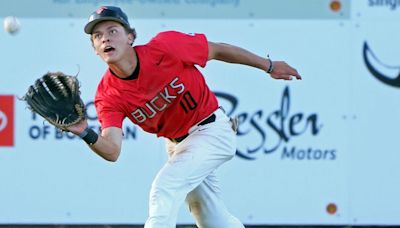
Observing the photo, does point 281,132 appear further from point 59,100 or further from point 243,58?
point 59,100

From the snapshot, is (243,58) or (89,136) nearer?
(89,136)

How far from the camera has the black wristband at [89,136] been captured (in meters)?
7.68

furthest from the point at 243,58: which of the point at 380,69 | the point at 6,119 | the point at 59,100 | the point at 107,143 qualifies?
the point at 6,119

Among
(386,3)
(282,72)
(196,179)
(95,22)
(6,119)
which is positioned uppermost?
(386,3)

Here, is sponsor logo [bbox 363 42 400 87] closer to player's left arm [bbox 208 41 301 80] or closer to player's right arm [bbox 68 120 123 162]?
player's left arm [bbox 208 41 301 80]

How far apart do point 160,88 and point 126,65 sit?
0.83 feet

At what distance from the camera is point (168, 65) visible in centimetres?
824

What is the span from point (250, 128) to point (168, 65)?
2.23 meters

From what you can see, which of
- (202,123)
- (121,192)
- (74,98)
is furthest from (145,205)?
(74,98)

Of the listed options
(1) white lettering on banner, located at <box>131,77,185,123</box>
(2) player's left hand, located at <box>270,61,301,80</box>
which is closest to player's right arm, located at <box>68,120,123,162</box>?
(1) white lettering on banner, located at <box>131,77,185,123</box>

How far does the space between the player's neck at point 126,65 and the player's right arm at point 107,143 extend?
354 millimetres

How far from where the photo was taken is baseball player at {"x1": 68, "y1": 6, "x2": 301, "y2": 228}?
8078mm

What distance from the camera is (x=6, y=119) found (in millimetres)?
10312

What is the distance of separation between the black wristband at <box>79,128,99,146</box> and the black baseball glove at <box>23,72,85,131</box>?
92 millimetres
